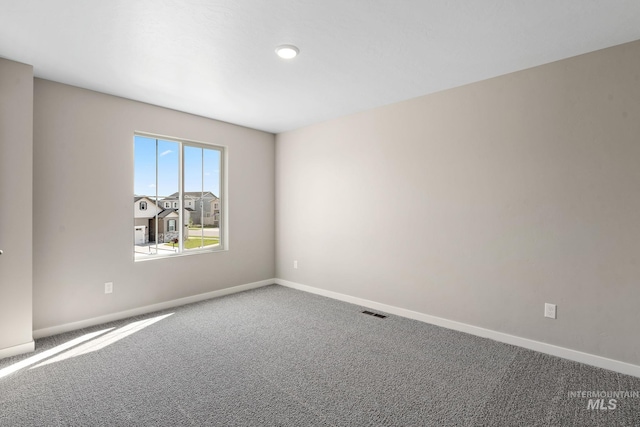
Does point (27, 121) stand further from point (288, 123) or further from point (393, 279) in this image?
point (393, 279)

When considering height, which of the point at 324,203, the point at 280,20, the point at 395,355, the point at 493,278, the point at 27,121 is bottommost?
the point at 395,355

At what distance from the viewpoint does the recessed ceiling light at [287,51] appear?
243cm

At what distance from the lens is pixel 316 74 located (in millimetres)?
2930

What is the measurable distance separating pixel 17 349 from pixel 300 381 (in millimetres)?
2427

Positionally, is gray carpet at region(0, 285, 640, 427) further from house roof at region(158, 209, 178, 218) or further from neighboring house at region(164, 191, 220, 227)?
neighboring house at region(164, 191, 220, 227)

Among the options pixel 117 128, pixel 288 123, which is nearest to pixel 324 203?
pixel 288 123

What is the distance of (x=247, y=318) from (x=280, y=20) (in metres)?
2.90

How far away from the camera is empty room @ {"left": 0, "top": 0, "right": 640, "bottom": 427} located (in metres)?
2.05

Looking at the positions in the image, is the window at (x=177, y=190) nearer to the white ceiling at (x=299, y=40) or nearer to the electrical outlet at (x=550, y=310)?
the white ceiling at (x=299, y=40)

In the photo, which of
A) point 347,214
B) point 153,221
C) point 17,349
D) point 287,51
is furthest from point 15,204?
point 347,214

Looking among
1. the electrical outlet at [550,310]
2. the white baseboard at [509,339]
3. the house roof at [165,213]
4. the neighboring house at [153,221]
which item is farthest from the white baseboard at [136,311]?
the electrical outlet at [550,310]

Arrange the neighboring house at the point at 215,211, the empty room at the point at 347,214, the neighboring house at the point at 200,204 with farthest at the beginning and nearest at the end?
the neighboring house at the point at 215,211 < the neighboring house at the point at 200,204 < the empty room at the point at 347,214

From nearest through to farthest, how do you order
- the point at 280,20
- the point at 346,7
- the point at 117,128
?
1. the point at 346,7
2. the point at 280,20
3. the point at 117,128

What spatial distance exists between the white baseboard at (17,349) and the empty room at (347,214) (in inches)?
0.5
